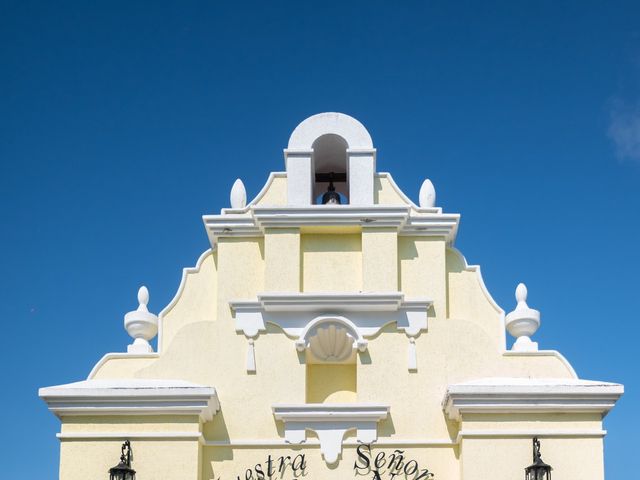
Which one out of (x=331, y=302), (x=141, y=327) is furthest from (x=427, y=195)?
(x=141, y=327)

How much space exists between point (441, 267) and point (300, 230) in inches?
93.5

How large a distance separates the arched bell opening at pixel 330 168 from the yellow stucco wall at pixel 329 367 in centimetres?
104

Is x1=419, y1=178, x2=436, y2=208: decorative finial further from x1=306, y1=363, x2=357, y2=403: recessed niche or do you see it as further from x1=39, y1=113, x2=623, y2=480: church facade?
x1=306, y1=363, x2=357, y2=403: recessed niche

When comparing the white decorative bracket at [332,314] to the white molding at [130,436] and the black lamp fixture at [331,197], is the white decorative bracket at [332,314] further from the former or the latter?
the black lamp fixture at [331,197]

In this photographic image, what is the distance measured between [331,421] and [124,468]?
3211 millimetres

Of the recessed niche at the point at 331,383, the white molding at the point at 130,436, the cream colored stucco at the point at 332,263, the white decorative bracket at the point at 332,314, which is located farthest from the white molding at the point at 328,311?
the white molding at the point at 130,436

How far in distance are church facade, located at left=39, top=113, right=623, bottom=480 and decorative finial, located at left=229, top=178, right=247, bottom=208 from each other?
38 millimetres

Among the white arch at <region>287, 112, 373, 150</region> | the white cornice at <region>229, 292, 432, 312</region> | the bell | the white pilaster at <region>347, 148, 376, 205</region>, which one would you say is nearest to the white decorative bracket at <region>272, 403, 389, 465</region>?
the white cornice at <region>229, 292, 432, 312</region>

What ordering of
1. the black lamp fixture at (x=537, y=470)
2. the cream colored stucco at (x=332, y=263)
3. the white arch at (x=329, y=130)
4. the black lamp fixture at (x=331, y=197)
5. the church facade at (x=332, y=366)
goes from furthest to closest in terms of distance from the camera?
the black lamp fixture at (x=331, y=197), the white arch at (x=329, y=130), the cream colored stucco at (x=332, y=263), the church facade at (x=332, y=366), the black lamp fixture at (x=537, y=470)

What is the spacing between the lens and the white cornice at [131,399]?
1762 centimetres

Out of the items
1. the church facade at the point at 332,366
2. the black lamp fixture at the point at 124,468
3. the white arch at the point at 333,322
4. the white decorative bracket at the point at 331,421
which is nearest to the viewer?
the black lamp fixture at the point at 124,468

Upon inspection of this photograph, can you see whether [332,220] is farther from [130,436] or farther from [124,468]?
[124,468]

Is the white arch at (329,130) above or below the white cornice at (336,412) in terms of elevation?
above

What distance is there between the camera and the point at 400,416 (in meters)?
18.3
